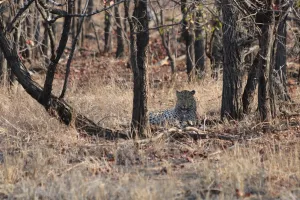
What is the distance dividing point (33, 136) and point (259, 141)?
3.34 meters

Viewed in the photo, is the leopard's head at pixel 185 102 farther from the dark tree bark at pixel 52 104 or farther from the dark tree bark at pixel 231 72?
the dark tree bark at pixel 52 104

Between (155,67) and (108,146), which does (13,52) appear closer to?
(108,146)

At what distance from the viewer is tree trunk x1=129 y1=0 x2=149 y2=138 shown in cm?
880

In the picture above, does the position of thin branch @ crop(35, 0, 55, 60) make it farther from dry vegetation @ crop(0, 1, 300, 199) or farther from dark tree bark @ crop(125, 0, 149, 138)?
dry vegetation @ crop(0, 1, 300, 199)

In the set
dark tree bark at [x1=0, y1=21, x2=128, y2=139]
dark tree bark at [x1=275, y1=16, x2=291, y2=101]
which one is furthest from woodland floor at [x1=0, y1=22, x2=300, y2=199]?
dark tree bark at [x1=275, y1=16, x2=291, y2=101]

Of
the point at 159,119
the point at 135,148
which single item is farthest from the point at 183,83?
the point at 135,148

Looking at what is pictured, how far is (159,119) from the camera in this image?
10.5 metres

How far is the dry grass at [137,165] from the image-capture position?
22.4 feet

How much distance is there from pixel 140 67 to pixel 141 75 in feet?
0.39

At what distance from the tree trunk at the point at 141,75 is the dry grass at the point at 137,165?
0.48 metres

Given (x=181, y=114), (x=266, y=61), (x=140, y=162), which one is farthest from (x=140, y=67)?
(x=181, y=114)

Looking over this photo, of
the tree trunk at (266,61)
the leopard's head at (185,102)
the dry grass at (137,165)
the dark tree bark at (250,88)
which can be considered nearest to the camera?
the dry grass at (137,165)

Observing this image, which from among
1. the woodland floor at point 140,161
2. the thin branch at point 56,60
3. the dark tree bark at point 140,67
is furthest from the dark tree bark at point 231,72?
the thin branch at point 56,60

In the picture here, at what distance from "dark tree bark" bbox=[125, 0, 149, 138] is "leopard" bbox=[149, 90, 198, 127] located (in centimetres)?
117
